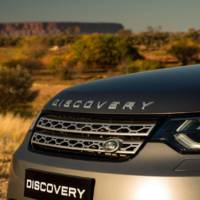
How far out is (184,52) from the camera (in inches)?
2162

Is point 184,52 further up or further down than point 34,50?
further up

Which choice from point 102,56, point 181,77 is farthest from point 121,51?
point 181,77

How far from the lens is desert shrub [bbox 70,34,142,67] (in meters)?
53.3

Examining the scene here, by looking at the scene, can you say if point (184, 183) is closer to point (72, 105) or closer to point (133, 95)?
point (133, 95)

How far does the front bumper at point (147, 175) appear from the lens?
2.38 metres

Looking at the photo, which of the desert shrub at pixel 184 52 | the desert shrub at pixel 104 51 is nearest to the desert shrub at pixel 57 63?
the desert shrub at pixel 104 51

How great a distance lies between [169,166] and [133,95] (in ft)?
1.69

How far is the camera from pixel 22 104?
32531 mm

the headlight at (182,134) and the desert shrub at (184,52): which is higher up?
the headlight at (182,134)

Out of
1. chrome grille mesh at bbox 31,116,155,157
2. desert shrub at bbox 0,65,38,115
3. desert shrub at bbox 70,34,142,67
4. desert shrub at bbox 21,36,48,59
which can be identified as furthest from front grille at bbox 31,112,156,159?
desert shrub at bbox 21,36,48,59

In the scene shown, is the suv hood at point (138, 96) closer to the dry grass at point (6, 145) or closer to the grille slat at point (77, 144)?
the grille slat at point (77, 144)

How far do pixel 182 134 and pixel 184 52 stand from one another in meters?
53.2

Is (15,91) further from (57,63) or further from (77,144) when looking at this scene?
(77,144)

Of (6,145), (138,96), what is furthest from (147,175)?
(6,145)
